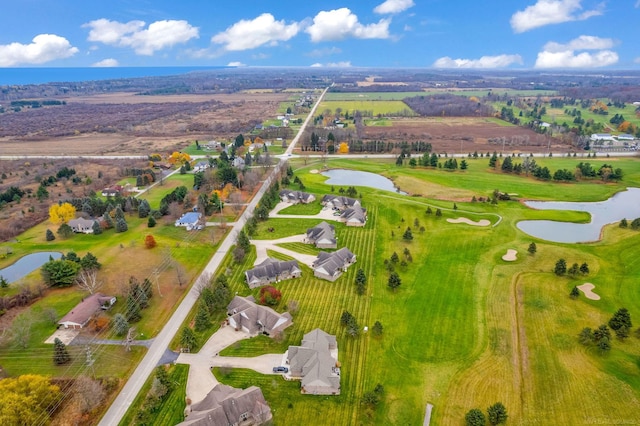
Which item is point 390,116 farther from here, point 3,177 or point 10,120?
point 10,120

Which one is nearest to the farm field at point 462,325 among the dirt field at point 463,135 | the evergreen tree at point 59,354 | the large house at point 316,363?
the large house at point 316,363

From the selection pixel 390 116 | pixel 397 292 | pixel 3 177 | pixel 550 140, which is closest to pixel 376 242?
pixel 397 292

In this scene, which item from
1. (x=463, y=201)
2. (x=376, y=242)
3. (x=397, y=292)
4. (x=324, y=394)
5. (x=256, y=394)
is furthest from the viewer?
(x=463, y=201)

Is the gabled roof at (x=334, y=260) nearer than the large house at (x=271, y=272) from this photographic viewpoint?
No

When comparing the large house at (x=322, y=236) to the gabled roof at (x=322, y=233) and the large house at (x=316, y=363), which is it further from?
the large house at (x=316, y=363)

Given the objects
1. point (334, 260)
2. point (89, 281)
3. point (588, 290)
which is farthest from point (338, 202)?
point (89, 281)

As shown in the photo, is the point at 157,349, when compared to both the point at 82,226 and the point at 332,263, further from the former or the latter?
the point at 82,226
